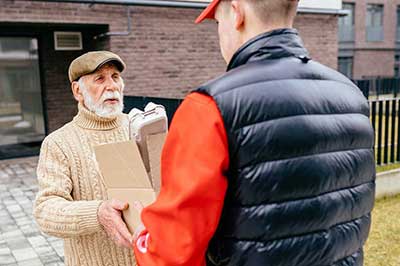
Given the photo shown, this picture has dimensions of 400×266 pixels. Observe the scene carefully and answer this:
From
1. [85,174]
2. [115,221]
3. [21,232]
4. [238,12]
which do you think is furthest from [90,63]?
[21,232]

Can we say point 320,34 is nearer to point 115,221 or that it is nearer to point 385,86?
point 385,86

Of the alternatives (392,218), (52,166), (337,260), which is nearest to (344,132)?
(337,260)

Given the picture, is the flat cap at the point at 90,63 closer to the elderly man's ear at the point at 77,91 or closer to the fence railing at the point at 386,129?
the elderly man's ear at the point at 77,91

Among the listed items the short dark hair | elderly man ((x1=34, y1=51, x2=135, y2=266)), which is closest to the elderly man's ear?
elderly man ((x1=34, y1=51, x2=135, y2=266))

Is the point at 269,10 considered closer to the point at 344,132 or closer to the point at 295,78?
the point at 295,78

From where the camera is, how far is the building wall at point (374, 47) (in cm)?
2769

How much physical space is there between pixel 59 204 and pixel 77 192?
152 mm

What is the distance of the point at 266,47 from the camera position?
1.25m

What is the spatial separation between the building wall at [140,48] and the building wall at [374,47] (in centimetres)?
2015

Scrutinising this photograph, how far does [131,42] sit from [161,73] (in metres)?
1.03

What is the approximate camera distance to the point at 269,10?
1.24 m

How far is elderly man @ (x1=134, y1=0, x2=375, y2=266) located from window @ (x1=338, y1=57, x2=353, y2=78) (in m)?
27.8

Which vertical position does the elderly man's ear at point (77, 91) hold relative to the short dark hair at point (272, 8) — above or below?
below

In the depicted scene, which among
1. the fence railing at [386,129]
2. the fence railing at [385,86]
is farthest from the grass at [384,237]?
the fence railing at [385,86]
